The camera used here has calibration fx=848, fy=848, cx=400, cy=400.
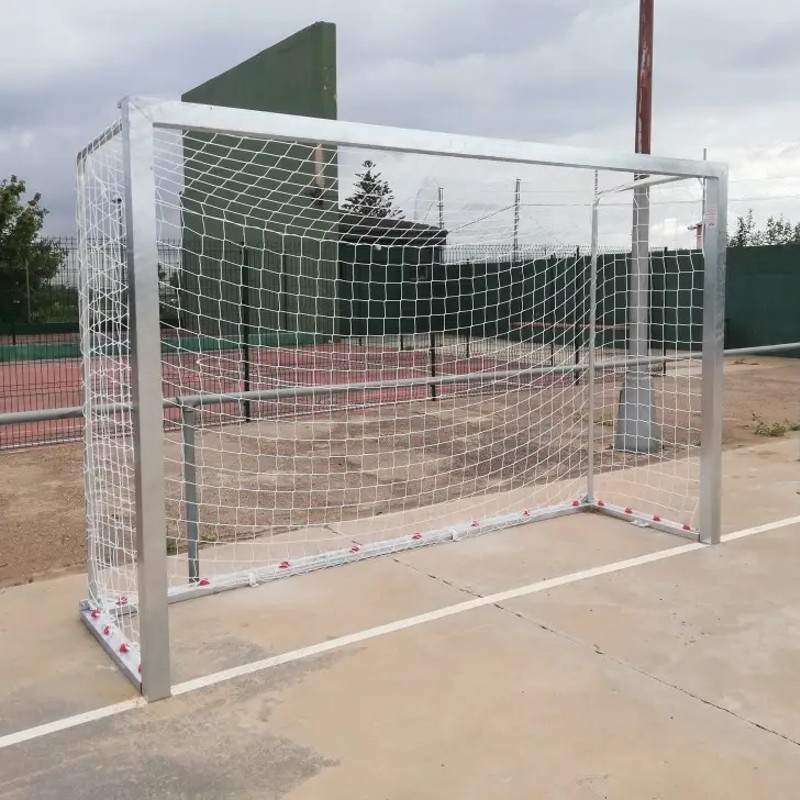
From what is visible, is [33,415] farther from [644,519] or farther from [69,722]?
[644,519]

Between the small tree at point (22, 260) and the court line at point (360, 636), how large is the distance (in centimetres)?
1341

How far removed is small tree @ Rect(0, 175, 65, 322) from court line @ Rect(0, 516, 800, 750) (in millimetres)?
13405

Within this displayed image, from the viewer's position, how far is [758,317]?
1927 cm

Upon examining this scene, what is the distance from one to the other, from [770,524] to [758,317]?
1497 cm

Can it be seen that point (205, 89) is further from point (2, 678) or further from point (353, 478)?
point (2, 678)

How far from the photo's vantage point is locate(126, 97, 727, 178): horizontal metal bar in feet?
10.5

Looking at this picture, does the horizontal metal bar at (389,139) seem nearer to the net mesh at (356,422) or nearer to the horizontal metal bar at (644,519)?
the net mesh at (356,422)

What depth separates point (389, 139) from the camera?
375 cm

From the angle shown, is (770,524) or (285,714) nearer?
(285,714)

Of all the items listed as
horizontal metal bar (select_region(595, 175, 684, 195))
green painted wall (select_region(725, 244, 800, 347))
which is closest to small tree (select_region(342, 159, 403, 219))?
horizontal metal bar (select_region(595, 175, 684, 195))

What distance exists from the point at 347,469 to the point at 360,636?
3778 millimetres

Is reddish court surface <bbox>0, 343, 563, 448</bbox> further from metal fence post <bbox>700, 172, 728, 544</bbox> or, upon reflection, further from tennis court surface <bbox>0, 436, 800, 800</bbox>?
tennis court surface <bbox>0, 436, 800, 800</bbox>

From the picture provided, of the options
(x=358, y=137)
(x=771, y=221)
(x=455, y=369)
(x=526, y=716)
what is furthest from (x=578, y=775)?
(x=771, y=221)

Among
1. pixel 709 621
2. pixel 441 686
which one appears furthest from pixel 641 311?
pixel 441 686
